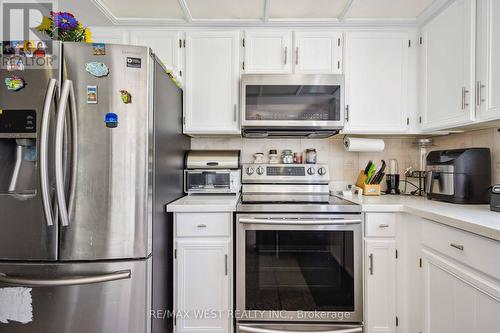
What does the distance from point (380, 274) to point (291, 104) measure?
131 cm

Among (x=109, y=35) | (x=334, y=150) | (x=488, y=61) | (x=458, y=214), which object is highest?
(x=109, y=35)

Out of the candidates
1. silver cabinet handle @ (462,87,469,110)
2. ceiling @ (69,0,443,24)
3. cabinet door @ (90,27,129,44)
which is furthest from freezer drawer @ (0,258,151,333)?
silver cabinet handle @ (462,87,469,110)

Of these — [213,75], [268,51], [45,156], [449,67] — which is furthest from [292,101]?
[45,156]

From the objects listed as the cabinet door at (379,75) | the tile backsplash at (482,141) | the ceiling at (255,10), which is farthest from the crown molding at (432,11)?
the tile backsplash at (482,141)

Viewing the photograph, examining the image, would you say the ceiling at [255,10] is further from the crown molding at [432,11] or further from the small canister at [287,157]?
the small canister at [287,157]

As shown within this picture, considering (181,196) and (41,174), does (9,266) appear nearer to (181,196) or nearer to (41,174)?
(41,174)

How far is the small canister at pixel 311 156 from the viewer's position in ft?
6.91

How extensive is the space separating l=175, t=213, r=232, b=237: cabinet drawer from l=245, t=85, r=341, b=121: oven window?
77cm

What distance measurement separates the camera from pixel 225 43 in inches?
74.0

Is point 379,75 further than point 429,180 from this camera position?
Yes

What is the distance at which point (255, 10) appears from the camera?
178 centimetres

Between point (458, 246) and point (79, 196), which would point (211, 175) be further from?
point (458, 246)

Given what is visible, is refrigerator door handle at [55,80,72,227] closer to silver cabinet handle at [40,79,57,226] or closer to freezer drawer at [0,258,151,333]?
silver cabinet handle at [40,79,57,226]

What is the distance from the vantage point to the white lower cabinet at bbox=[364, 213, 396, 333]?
1.53 metres
